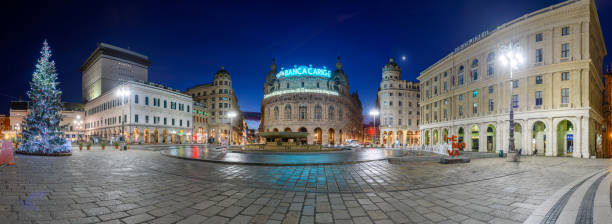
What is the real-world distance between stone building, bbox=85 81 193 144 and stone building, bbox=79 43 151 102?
1975cm

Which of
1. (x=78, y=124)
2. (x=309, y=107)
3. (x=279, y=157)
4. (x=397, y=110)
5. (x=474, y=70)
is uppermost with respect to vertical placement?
(x=474, y=70)

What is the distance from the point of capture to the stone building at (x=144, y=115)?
48844 mm

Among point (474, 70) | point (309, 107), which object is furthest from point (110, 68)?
point (474, 70)

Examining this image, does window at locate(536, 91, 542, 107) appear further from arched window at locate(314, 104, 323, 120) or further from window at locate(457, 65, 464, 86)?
arched window at locate(314, 104, 323, 120)

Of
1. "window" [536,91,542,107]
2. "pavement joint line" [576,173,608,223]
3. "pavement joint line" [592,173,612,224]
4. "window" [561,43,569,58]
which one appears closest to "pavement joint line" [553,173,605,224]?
"pavement joint line" [576,173,608,223]

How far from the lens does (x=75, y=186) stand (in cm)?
732

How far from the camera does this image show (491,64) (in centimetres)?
3381

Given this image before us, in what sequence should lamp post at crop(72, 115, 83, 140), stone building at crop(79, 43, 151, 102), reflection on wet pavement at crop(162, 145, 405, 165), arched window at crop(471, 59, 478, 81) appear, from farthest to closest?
1. stone building at crop(79, 43, 151, 102)
2. lamp post at crop(72, 115, 83, 140)
3. arched window at crop(471, 59, 478, 81)
4. reflection on wet pavement at crop(162, 145, 405, 165)

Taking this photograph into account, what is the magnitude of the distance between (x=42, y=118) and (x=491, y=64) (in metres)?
54.0

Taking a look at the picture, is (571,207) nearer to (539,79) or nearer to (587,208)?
(587,208)

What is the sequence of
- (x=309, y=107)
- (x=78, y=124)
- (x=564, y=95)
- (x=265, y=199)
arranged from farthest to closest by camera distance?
(x=78, y=124) < (x=309, y=107) < (x=564, y=95) < (x=265, y=199)

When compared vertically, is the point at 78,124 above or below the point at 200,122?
below

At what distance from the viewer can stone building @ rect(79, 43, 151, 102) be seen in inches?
3113

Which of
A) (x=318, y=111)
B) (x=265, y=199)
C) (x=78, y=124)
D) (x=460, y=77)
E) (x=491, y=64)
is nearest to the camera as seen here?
(x=265, y=199)
